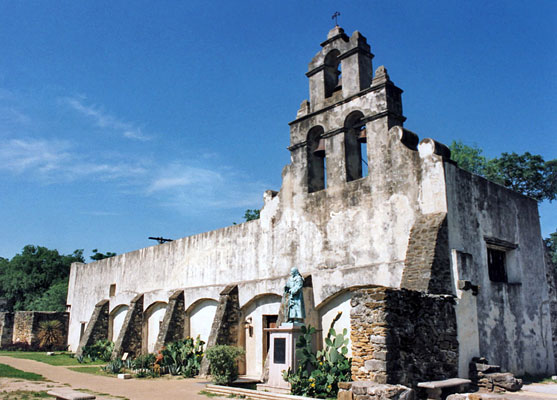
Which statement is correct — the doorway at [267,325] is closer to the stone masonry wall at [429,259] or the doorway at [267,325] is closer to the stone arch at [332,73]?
the stone masonry wall at [429,259]

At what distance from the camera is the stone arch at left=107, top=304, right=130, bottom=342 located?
23.9 metres

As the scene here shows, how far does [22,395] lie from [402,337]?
858 cm

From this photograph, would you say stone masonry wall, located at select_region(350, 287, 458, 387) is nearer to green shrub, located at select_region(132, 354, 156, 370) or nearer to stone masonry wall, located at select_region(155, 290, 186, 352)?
green shrub, located at select_region(132, 354, 156, 370)

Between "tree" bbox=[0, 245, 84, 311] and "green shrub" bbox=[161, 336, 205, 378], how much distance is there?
21947mm

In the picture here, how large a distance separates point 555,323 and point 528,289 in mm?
1635

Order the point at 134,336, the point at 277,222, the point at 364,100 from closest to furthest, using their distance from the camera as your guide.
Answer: the point at 364,100 < the point at 277,222 < the point at 134,336

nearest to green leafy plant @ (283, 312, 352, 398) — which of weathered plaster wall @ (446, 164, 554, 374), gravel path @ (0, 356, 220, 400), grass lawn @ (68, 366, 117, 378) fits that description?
gravel path @ (0, 356, 220, 400)

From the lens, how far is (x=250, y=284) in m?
16.4

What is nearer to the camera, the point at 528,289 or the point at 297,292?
the point at 297,292

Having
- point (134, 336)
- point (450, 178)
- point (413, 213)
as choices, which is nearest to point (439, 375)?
point (413, 213)

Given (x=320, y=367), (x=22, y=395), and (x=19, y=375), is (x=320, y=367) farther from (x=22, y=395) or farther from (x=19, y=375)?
(x=19, y=375)

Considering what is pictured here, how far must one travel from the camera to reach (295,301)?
12.6 m

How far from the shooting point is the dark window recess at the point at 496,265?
42.8 feet

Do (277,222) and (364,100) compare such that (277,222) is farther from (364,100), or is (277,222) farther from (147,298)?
(147,298)
